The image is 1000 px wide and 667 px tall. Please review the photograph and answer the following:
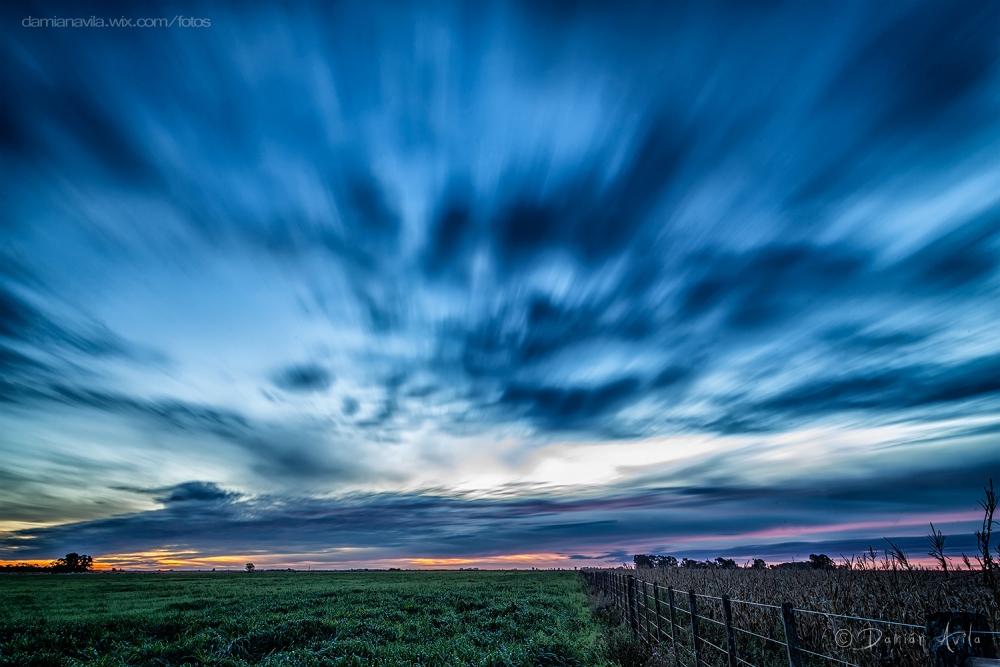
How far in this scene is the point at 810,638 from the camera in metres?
12.3

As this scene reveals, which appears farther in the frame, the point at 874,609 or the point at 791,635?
the point at 874,609

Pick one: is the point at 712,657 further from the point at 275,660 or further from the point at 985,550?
the point at 275,660

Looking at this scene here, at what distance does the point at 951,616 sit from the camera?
334 cm

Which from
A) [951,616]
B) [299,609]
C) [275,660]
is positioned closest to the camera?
[951,616]

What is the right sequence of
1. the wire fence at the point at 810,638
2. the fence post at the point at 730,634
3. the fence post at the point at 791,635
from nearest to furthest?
1. the wire fence at the point at 810,638
2. the fence post at the point at 791,635
3. the fence post at the point at 730,634

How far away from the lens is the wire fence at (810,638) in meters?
3.25

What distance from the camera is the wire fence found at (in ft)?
10.7

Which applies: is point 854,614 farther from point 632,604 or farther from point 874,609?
point 632,604

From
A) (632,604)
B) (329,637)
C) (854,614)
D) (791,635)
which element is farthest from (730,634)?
(329,637)

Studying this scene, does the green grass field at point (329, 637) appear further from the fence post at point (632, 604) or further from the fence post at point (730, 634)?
the fence post at point (730, 634)

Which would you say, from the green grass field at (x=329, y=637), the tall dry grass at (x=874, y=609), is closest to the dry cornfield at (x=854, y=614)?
the tall dry grass at (x=874, y=609)

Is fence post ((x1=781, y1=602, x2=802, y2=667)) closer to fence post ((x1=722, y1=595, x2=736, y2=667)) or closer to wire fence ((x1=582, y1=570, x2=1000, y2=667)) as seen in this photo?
wire fence ((x1=582, y1=570, x2=1000, y2=667))

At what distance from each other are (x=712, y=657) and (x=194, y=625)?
784 inches

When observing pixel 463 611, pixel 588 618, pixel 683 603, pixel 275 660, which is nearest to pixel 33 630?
pixel 275 660
